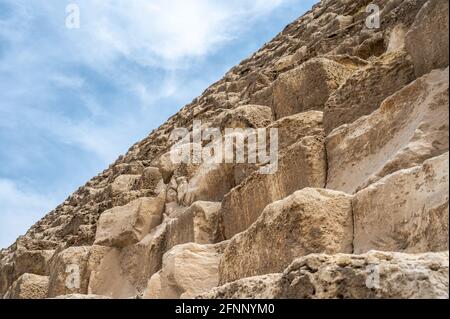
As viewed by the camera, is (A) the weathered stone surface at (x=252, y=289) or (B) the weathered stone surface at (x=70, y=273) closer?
(A) the weathered stone surface at (x=252, y=289)

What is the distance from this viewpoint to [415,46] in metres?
4.34

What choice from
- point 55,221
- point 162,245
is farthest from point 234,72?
point 162,245

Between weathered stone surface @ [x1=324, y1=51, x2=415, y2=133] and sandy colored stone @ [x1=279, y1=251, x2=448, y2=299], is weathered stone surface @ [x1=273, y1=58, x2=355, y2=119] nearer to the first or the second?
weathered stone surface @ [x1=324, y1=51, x2=415, y2=133]

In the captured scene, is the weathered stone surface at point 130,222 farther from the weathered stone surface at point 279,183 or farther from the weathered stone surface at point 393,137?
the weathered stone surface at point 393,137

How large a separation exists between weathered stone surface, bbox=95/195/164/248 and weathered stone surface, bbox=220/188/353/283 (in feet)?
11.3

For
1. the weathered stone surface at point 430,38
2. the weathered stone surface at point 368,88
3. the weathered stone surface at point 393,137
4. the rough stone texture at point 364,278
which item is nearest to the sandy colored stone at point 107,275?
the weathered stone surface at point 368,88

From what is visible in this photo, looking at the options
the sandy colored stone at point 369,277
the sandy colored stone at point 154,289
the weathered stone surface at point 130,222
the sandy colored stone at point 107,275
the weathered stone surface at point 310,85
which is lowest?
the sandy colored stone at point 369,277

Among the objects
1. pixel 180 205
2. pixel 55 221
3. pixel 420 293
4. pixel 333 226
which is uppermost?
pixel 55 221

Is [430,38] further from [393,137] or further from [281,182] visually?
[281,182]

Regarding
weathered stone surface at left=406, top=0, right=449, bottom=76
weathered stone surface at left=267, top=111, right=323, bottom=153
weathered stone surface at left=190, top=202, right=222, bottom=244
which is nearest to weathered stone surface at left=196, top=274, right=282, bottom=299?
weathered stone surface at left=406, top=0, right=449, bottom=76

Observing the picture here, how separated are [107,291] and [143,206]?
3.21 feet

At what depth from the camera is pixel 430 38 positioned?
4.11m

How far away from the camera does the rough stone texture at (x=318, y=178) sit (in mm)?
3176

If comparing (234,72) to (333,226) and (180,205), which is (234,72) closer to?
(180,205)
